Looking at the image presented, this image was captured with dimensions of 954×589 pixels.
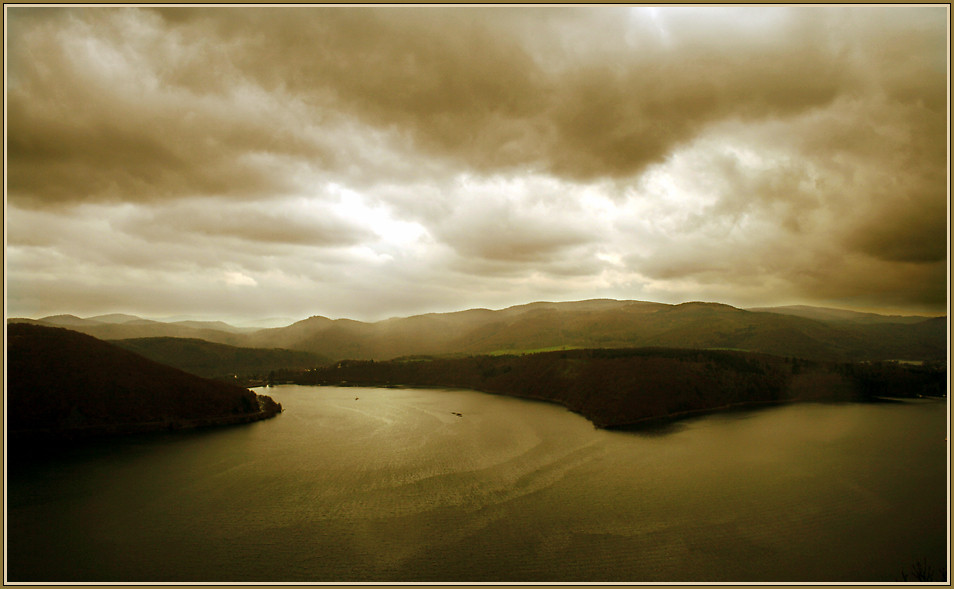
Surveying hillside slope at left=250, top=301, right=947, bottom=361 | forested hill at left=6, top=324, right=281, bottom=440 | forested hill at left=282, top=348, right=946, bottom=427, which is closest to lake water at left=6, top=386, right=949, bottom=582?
forested hill at left=6, top=324, right=281, bottom=440

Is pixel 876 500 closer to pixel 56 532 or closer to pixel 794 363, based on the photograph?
pixel 56 532

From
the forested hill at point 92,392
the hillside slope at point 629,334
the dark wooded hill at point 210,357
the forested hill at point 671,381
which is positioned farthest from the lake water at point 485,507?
the hillside slope at point 629,334

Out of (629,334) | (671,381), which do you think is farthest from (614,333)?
(671,381)

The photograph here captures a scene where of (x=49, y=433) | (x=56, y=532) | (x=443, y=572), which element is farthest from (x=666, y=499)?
(x=49, y=433)

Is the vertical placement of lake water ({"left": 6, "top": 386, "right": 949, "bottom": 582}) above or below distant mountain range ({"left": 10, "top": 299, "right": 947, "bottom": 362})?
below

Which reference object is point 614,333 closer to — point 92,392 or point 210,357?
point 210,357

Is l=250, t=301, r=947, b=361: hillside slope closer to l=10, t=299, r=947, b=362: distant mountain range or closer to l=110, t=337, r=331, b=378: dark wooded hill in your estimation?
l=10, t=299, r=947, b=362: distant mountain range
